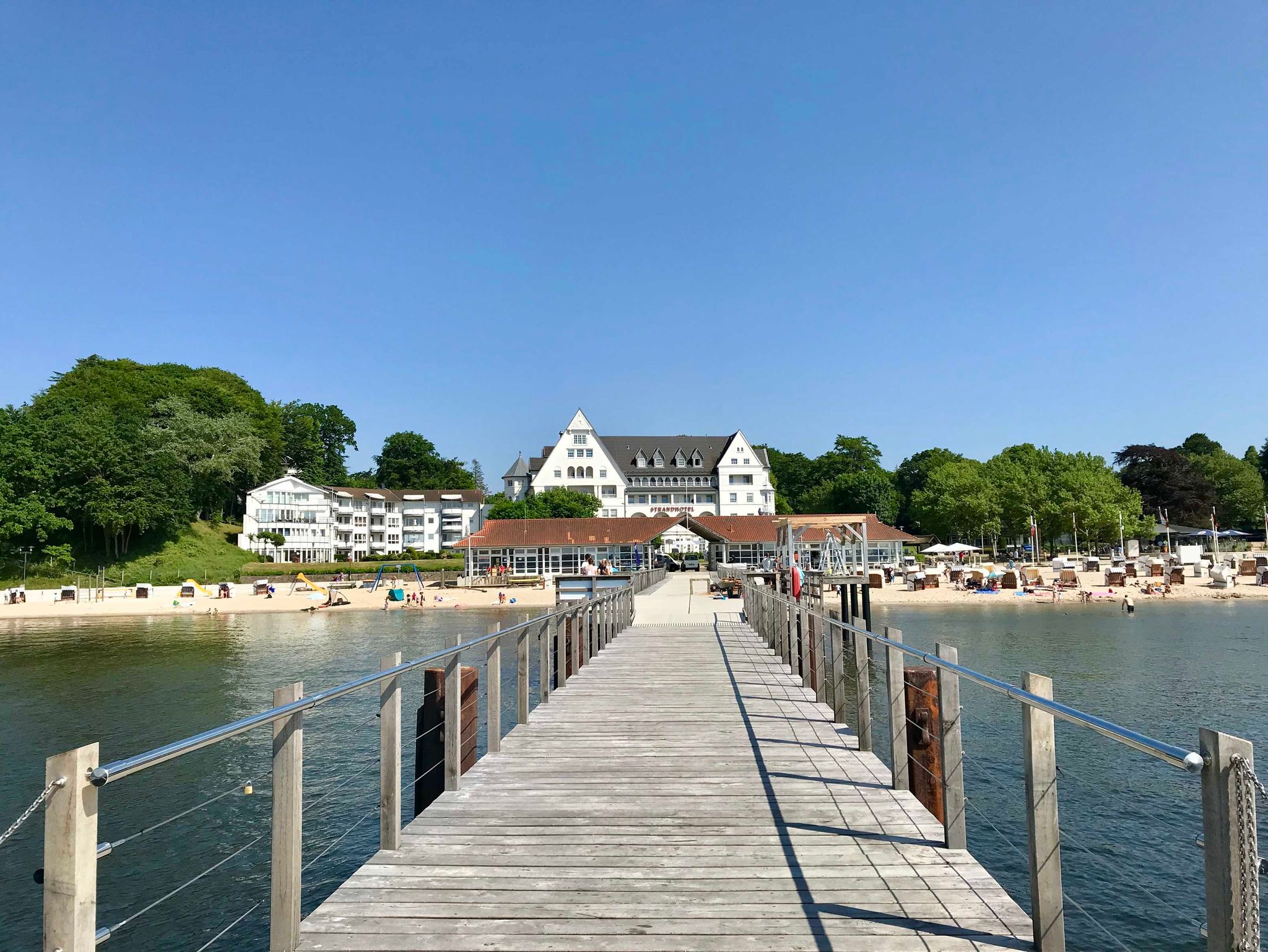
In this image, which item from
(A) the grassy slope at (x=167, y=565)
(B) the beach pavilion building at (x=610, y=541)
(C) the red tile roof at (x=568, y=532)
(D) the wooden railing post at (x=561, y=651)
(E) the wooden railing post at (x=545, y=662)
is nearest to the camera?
(E) the wooden railing post at (x=545, y=662)

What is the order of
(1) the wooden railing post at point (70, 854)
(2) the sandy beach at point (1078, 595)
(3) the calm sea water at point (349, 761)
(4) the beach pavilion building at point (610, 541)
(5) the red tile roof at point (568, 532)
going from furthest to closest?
(5) the red tile roof at point (568, 532), (4) the beach pavilion building at point (610, 541), (2) the sandy beach at point (1078, 595), (3) the calm sea water at point (349, 761), (1) the wooden railing post at point (70, 854)

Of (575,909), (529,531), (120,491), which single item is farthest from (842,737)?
(120,491)

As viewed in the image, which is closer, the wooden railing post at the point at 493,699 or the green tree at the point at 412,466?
the wooden railing post at the point at 493,699

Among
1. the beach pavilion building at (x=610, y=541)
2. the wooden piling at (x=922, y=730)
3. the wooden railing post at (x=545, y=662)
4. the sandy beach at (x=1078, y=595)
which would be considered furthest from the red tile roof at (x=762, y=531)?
the wooden piling at (x=922, y=730)

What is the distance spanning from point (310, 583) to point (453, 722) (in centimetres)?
5937

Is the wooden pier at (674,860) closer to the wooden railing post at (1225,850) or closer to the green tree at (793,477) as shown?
the wooden railing post at (1225,850)

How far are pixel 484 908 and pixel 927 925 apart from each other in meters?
2.11

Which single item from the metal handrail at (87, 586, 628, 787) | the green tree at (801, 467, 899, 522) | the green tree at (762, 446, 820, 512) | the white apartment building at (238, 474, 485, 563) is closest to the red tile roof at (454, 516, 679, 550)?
the white apartment building at (238, 474, 485, 563)

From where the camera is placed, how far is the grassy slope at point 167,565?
193 ft

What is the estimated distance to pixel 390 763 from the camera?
488 cm

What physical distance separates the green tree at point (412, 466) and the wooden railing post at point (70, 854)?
109 m

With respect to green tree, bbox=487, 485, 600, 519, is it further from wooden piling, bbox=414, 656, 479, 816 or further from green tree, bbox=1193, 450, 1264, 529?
green tree, bbox=1193, 450, 1264, 529

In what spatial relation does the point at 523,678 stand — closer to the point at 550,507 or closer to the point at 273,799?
the point at 273,799

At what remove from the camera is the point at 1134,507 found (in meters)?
72.6
